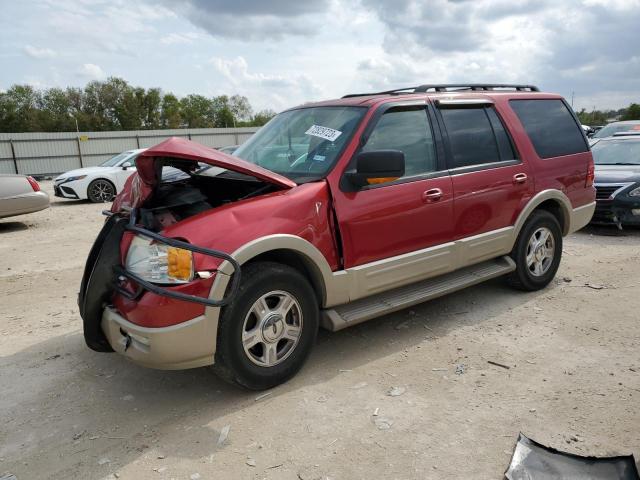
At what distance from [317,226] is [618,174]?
7.06 meters

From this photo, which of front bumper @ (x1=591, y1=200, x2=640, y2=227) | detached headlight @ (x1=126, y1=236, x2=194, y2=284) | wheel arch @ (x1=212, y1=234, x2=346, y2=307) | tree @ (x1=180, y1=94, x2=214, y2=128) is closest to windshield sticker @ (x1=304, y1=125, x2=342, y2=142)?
wheel arch @ (x1=212, y1=234, x2=346, y2=307)

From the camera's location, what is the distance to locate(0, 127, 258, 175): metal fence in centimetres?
2697

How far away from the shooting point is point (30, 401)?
3.54 metres

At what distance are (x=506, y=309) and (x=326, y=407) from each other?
8.05 ft

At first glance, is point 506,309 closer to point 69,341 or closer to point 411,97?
point 411,97

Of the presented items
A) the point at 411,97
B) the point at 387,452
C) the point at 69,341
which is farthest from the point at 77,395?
the point at 411,97

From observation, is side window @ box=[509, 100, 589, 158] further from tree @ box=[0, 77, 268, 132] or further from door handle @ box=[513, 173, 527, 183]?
tree @ box=[0, 77, 268, 132]

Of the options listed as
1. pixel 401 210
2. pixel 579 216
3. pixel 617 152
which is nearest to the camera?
pixel 401 210

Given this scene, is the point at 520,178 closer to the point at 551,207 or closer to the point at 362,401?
the point at 551,207

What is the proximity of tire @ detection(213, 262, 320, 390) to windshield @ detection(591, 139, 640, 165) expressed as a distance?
8.08 meters

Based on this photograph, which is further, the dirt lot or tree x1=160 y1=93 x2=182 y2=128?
tree x1=160 y1=93 x2=182 y2=128

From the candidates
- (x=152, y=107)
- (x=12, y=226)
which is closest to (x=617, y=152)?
(x=12, y=226)

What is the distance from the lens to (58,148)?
1107 inches

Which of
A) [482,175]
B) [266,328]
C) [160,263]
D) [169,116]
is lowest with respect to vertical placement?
[266,328]
